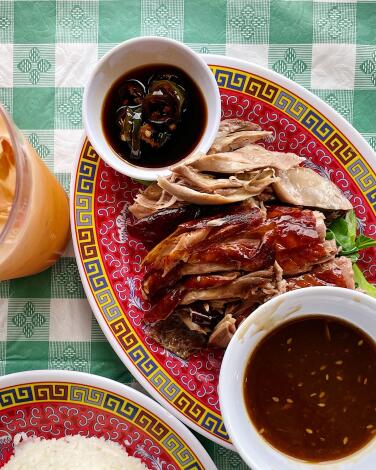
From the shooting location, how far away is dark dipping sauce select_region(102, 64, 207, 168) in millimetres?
1915

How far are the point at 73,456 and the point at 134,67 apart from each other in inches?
47.5

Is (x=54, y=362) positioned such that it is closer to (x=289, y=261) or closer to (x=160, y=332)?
(x=160, y=332)

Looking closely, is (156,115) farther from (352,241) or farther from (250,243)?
(352,241)

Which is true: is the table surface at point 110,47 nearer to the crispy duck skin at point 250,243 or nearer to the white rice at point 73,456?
the white rice at point 73,456

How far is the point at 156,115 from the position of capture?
75.5 inches

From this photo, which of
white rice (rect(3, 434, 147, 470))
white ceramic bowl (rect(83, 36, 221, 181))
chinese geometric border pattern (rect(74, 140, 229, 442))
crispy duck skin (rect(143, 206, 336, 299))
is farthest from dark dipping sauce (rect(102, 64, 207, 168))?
white rice (rect(3, 434, 147, 470))

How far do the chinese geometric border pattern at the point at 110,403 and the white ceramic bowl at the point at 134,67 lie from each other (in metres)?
0.69

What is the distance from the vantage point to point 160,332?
6.50 feet

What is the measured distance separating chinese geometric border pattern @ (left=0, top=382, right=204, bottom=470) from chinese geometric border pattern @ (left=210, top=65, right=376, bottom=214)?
936mm

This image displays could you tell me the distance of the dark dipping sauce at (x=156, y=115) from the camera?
192 cm

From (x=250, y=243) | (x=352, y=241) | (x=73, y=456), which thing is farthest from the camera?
(x=73, y=456)

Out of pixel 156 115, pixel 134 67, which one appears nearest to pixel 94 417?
pixel 156 115

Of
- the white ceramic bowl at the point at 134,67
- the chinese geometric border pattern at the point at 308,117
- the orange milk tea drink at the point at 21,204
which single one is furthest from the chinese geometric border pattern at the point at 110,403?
the chinese geometric border pattern at the point at 308,117

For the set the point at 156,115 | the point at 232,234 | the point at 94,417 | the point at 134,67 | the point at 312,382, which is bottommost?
the point at 94,417
